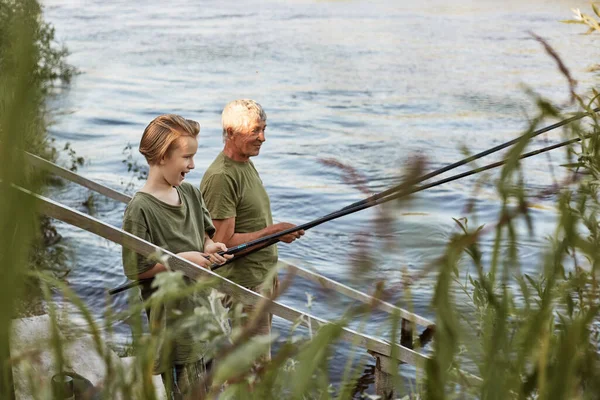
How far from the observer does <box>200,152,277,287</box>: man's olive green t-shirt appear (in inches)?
154

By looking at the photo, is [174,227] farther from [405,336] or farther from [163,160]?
[405,336]

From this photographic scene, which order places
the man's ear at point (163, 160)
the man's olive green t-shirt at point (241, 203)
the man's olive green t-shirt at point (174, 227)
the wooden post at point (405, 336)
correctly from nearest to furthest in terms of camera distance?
the man's olive green t-shirt at point (174, 227), the man's ear at point (163, 160), the man's olive green t-shirt at point (241, 203), the wooden post at point (405, 336)

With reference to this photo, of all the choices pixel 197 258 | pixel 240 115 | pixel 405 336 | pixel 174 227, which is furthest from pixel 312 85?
pixel 197 258

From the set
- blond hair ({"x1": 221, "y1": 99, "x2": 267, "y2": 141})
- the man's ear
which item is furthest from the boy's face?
blond hair ({"x1": 221, "y1": 99, "x2": 267, "y2": 141})

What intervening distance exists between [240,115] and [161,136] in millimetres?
713

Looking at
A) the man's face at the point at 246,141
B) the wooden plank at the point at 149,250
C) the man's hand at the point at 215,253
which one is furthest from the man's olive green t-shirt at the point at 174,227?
the man's face at the point at 246,141

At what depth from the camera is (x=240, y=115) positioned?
407 centimetres

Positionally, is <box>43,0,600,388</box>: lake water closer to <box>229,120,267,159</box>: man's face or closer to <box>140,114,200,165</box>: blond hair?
<box>229,120,267,159</box>: man's face

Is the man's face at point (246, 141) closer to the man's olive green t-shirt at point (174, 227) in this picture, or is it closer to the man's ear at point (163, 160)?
the man's olive green t-shirt at point (174, 227)

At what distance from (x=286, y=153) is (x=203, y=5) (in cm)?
1522

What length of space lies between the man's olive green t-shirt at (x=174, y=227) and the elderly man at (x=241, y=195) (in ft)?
0.92

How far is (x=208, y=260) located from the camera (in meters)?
3.29

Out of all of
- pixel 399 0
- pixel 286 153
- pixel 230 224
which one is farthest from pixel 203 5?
pixel 230 224

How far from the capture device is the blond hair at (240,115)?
4023 millimetres
